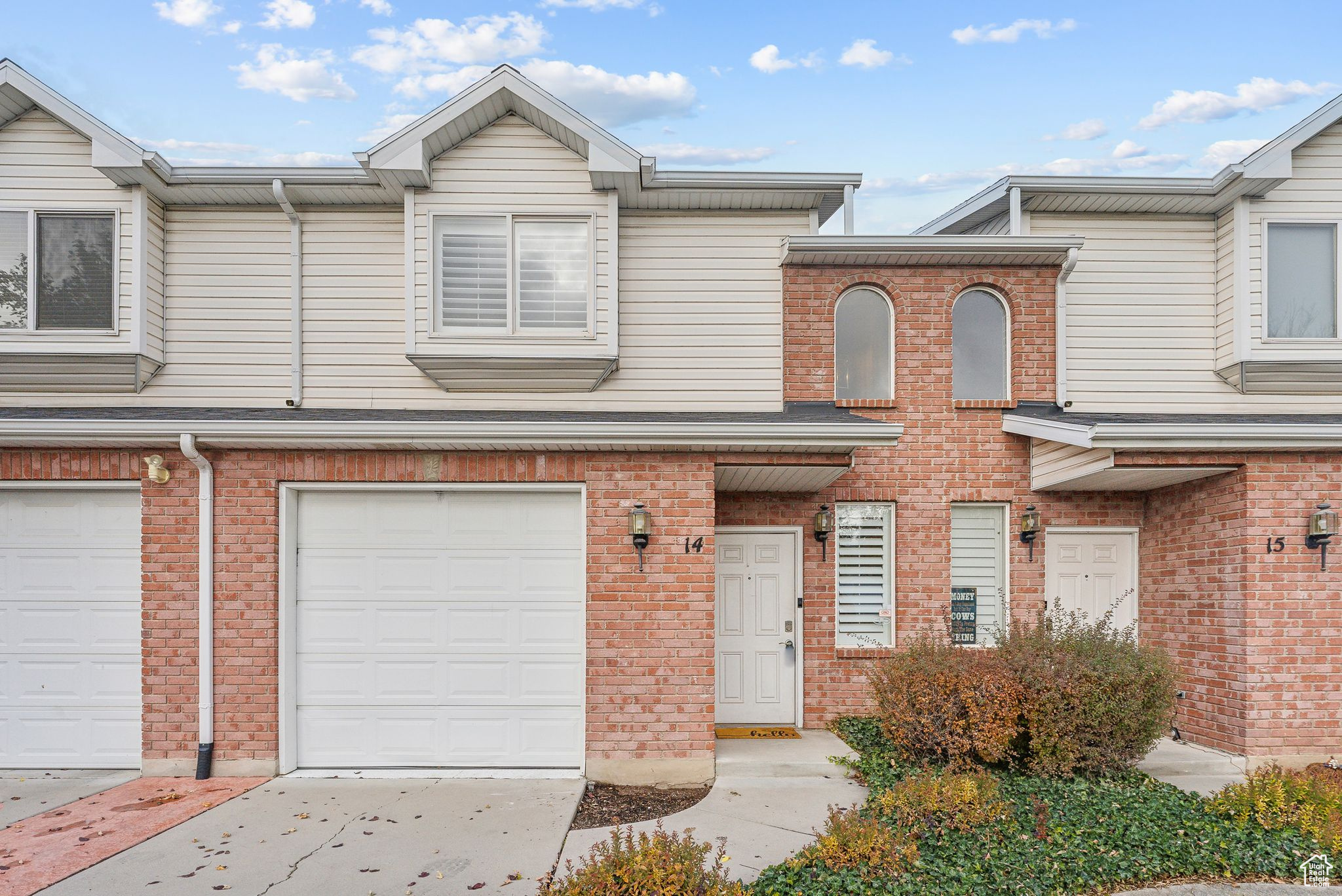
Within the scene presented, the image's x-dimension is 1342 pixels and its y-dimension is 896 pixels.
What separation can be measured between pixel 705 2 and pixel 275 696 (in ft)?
43.1

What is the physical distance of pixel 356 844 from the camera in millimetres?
5074

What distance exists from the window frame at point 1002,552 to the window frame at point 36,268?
864cm

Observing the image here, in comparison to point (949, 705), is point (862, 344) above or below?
above

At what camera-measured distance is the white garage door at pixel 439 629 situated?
21.7 feet

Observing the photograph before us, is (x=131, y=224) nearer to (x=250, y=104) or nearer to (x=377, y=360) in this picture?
(x=377, y=360)

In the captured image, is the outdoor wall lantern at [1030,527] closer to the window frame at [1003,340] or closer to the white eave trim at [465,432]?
the window frame at [1003,340]

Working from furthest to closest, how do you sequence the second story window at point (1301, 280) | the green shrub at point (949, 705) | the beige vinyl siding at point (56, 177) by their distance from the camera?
the second story window at point (1301, 280) → the beige vinyl siding at point (56, 177) → the green shrub at point (949, 705)

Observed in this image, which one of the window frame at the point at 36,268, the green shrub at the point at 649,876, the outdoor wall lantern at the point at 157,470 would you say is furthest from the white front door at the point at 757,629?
the window frame at the point at 36,268

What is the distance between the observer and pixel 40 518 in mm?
6750

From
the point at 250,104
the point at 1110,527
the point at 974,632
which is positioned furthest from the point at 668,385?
the point at 250,104

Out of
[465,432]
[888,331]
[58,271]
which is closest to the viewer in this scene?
[465,432]

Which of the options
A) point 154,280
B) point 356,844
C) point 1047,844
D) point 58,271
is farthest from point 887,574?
point 58,271

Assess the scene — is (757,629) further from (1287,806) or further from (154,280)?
(154,280)

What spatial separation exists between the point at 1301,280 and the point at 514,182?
8437mm
